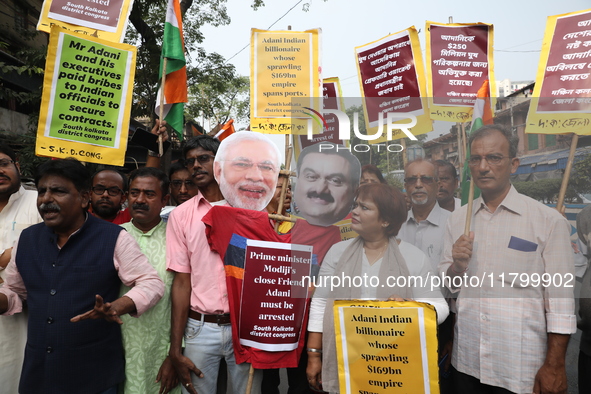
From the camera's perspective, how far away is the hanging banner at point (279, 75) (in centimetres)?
296

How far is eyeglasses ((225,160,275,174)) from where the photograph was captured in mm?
2430

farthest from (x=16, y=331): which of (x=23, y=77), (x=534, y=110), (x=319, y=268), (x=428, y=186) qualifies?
(x=23, y=77)

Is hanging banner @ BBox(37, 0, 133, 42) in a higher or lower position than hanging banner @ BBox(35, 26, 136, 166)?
higher

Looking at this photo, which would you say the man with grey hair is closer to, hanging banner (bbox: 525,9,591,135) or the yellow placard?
the yellow placard

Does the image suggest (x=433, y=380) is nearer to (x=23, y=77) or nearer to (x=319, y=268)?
(x=319, y=268)

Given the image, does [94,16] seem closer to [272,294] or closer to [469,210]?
[272,294]

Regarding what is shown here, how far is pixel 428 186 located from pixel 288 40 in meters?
1.59

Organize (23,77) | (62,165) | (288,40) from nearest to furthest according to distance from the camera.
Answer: (62,165)
(288,40)
(23,77)

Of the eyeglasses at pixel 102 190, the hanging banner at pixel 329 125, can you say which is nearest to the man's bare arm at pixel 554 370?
the hanging banner at pixel 329 125

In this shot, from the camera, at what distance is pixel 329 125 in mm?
2588

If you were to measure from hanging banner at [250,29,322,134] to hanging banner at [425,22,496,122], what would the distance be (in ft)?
2.82

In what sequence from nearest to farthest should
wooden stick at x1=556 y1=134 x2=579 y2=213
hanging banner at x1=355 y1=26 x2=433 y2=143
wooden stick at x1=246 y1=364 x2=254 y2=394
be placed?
wooden stick at x1=556 y1=134 x2=579 y2=213 < wooden stick at x1=246 y1=364 x2=254 y2=394 < hanging banner at x1=355 y1=26 x2=433 y2=143

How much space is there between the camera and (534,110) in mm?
2219

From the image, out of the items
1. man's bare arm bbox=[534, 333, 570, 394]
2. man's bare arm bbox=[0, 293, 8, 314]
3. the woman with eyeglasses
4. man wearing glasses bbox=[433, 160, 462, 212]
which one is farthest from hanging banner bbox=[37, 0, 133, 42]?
man's bare arm bbox=[534, 333, 570, 394]
